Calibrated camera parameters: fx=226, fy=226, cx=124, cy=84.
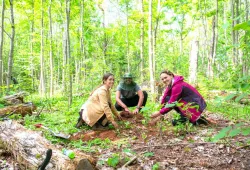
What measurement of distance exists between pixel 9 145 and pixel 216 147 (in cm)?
326

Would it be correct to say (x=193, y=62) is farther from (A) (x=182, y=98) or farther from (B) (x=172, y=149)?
(B) (x=172, y=149)

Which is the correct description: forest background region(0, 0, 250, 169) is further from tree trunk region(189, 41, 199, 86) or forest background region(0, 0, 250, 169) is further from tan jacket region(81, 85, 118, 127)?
tan jacket region(81, 85, 118, 127)

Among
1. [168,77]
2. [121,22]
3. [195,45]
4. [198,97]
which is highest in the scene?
[121,22]

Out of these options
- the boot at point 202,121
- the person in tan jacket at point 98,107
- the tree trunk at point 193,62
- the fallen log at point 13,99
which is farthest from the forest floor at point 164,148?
the tree trunk at point 193,62

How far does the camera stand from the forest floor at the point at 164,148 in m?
3.20

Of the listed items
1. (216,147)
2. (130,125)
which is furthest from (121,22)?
(216,147)

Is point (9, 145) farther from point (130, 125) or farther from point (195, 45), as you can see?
point (195, 45)

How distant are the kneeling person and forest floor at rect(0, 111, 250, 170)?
3.88 ft

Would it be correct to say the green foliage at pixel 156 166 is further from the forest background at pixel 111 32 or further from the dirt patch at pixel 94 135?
the forest background at pixel 111 32

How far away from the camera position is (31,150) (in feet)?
10.1

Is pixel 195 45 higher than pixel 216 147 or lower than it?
higher

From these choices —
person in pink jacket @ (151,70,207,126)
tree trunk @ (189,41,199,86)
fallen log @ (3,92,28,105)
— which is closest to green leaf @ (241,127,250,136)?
person in pink jacket @ (151,70,207,126)

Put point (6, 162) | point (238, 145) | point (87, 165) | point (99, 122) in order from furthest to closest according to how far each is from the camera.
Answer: point (99, 122) → point (238, 145) → point (6, 162) → point (87, 165)

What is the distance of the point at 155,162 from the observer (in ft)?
10.8
